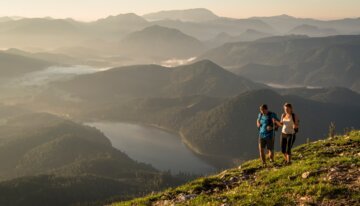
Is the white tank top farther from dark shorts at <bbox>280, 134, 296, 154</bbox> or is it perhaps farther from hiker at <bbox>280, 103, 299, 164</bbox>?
dark shorts at <bbox>280, 134, 296, 154</bbox>

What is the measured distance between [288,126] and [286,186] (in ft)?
24.6

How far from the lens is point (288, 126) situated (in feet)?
102

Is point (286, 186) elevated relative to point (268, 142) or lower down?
lower down

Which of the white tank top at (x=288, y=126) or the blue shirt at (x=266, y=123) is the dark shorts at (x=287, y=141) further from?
the blue shirt at (x=266, y=123)

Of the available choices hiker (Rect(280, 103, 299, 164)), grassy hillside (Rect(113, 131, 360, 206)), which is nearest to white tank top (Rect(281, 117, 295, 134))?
hiker (Rect(280, 103, 299, 164))

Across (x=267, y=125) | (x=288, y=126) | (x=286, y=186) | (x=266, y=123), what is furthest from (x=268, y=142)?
(x=286, y=186)

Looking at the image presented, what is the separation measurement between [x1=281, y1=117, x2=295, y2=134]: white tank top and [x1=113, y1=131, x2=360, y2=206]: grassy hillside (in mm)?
2655

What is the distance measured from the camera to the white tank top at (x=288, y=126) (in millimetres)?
30906

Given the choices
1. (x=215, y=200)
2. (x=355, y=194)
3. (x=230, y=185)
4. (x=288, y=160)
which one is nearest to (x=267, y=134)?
(x=288, y=160)

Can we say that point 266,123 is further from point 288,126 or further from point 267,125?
point 288,126

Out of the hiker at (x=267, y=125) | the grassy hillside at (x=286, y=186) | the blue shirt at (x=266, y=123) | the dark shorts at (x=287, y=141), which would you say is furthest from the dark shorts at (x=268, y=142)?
the grassy hillside at (x=286, y=186)

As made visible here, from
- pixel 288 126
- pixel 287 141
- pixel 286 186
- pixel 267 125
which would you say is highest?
pixel 288 126

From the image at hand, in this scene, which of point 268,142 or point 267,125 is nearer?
point 267,125

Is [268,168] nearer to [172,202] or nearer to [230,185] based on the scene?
[230,185]
